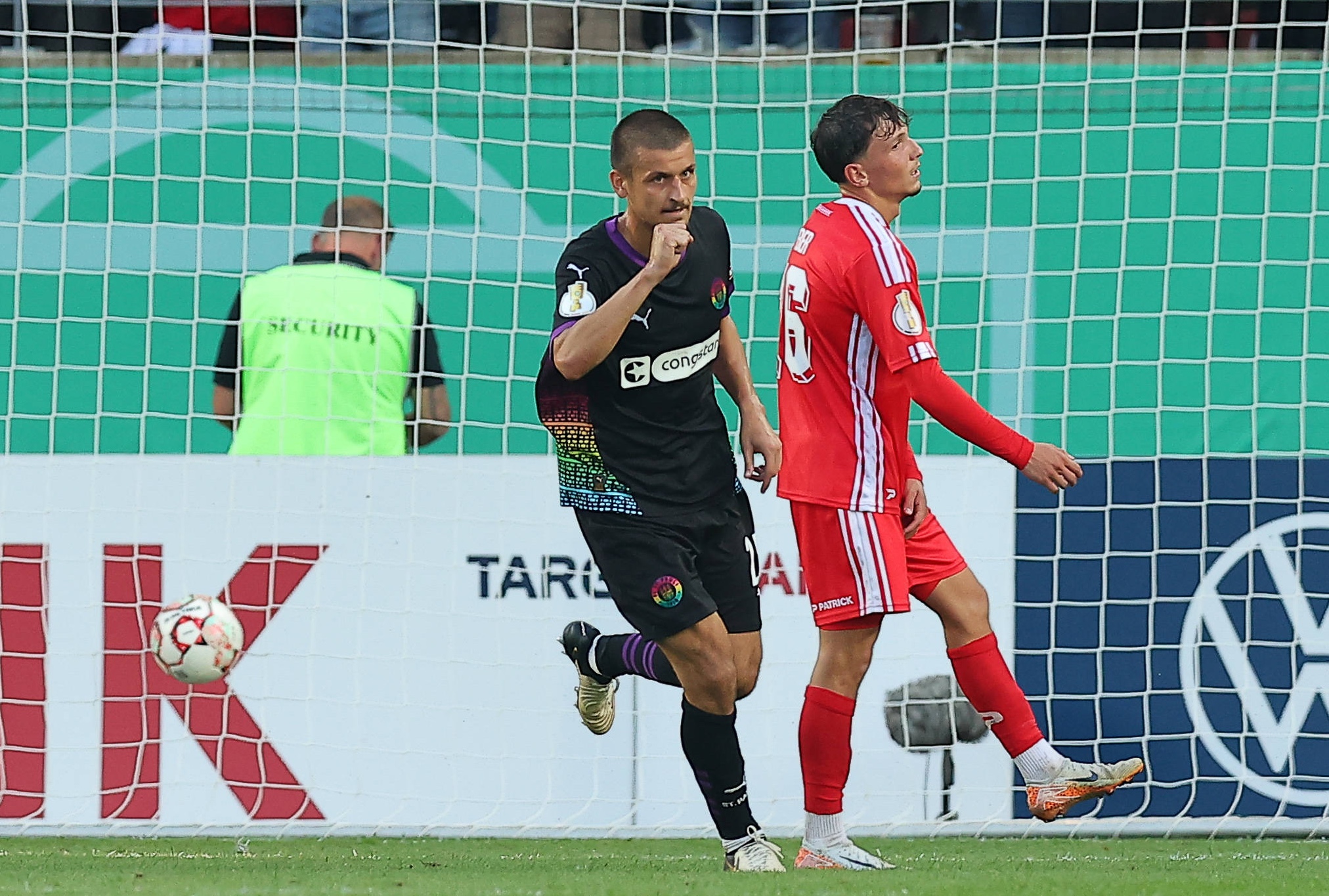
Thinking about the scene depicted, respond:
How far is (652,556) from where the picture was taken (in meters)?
4.29

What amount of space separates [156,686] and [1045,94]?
3.46 m

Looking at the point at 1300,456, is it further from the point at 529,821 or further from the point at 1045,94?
the point at 529,821

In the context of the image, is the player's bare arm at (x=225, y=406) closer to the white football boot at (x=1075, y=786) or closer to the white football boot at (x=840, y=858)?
the white football boot at (x=840, y=858)

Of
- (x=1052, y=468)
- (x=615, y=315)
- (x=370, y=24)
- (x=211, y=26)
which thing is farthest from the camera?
(x=211, y=26)

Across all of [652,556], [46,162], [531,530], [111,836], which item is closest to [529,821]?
[531,530]

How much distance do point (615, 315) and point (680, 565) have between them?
24.7 inches

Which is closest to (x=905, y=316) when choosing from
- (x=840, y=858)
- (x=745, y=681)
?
(x=745, y=681)

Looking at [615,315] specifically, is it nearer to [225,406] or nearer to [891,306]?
[891,306]

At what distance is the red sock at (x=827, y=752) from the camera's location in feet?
14.2

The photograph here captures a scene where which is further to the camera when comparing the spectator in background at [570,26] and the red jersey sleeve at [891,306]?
the spectator in background at [570,26]

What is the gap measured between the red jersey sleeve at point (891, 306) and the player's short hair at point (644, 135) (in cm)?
50

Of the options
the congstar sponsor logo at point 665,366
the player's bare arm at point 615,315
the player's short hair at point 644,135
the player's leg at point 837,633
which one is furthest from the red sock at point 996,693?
the player's short hair at point 644,135

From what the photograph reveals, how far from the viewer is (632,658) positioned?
15.6 feet

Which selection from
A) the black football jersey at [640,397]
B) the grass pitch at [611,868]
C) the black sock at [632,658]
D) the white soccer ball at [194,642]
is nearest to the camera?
the grass pitch at [611,868]
